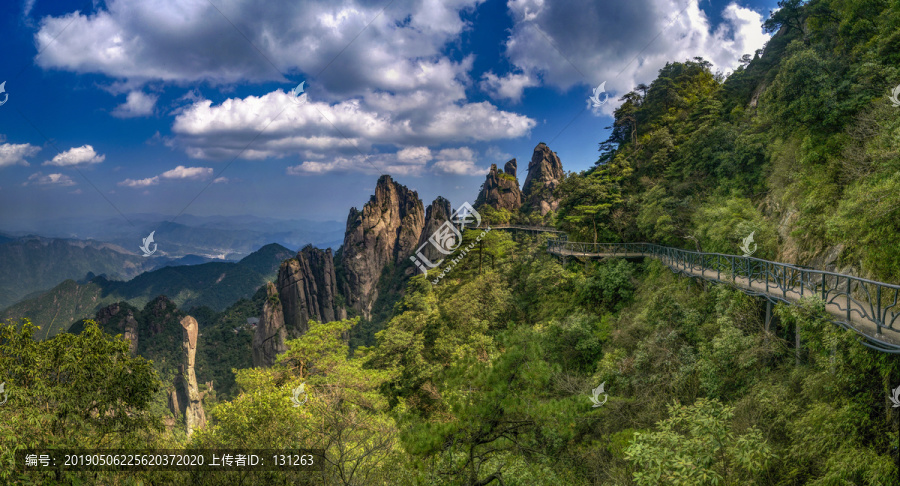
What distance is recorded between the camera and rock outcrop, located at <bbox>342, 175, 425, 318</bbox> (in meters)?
59.4

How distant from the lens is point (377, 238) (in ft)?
201

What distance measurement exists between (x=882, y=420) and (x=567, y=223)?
18361mm

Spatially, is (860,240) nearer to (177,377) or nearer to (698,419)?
(698,419)

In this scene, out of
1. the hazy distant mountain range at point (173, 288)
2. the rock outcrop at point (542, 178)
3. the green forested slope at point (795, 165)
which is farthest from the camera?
the hazy distant mountain range at point (173, 288)

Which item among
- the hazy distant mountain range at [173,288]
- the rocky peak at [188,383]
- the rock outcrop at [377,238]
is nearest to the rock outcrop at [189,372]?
the rocky peak at [188,383]

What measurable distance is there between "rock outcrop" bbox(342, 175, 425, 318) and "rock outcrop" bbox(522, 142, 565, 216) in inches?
763

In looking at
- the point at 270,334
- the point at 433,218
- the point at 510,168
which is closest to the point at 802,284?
the point at 270,334

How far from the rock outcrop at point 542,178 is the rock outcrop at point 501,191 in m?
1.92

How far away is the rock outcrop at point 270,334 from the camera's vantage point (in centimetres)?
4422

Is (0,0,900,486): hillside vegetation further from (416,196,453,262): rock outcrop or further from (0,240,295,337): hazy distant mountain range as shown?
(0,240,295,337): hazy distant mountain range

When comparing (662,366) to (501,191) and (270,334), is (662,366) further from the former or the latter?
(501,191)

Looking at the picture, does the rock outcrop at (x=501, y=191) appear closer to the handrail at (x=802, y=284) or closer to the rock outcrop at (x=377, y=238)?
the rock outcrop at (x=377, y=238)

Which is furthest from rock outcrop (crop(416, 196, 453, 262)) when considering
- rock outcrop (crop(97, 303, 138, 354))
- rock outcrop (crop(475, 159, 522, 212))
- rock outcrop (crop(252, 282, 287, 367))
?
rock outcrop (crop(97, 303, 138, 354))

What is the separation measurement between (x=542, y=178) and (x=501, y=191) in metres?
6.77
